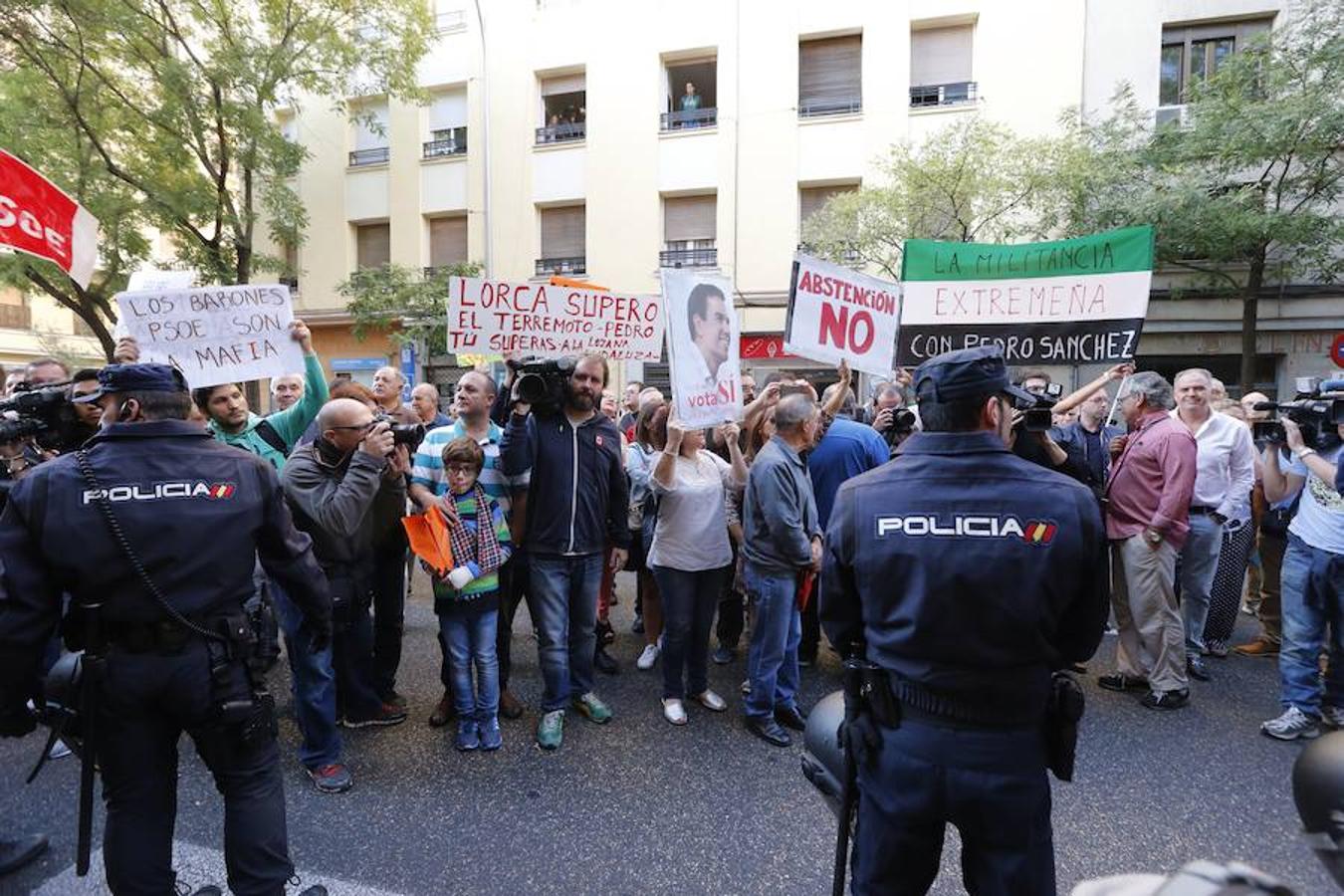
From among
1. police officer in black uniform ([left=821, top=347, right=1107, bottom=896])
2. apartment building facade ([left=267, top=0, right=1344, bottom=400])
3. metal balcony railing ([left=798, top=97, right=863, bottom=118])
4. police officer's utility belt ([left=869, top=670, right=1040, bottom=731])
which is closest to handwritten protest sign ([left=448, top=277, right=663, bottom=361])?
police officer in black uniform ([left=821, top=347, right=1107, bottom=896])

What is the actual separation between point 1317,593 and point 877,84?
1346 centimetres

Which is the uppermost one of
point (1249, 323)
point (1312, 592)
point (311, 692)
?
point (1249, 323)

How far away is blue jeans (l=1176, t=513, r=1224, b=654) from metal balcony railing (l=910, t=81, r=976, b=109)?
12028mm

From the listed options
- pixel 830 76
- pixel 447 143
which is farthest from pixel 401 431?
pixel 447 143

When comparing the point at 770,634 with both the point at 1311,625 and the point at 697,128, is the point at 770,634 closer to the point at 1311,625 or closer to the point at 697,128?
the point at 1311,625

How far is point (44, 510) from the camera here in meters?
2.16

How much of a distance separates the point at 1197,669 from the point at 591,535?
4.01 metres

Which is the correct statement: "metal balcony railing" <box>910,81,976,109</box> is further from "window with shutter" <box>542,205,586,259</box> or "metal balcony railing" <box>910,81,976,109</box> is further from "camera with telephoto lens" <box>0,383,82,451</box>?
"camera with telephoto lens" <box>0,383,82,451</box>

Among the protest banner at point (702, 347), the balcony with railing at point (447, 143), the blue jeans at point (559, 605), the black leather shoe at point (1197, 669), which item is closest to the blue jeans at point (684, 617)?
the blue jeans at point (559, 605)

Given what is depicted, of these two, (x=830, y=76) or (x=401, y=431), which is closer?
(x=401, y=431)

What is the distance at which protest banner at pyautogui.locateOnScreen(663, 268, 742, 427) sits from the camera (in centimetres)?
382

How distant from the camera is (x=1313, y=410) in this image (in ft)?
12.8

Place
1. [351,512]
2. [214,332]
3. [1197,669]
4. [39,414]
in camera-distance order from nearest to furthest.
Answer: [39,414] < [351,512] < [214,332] < [1197,669]

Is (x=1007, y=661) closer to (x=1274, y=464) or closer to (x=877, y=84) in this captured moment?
(x=1274, y=464)
